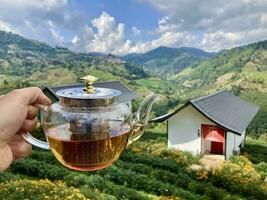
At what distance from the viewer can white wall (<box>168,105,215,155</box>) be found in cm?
2016

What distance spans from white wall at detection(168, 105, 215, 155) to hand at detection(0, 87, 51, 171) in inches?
712

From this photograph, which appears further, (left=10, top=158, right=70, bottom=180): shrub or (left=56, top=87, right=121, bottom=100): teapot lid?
(left=10, top=158, right=70, bottom=180): shrub

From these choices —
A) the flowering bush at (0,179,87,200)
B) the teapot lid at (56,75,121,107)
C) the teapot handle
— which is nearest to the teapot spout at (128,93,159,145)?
the teapot lid at (56,75,121,107)

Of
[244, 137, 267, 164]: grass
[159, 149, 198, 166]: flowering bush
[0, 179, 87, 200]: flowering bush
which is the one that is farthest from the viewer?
[244, 137, 267, 164]: grass

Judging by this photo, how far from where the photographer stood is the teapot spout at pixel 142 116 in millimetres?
2420

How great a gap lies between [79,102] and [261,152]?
72.0 ft

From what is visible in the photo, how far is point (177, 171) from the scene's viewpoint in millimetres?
14789

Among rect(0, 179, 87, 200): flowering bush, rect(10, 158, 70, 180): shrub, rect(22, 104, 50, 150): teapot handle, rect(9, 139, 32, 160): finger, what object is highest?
rect(22, 104, 50, 150): teapot handle

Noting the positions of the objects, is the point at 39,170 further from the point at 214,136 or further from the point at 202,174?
the point at 214,136

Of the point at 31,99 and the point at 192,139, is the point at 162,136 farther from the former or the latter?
the point at 31,99

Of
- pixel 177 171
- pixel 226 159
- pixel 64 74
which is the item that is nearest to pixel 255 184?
pixel 177 171

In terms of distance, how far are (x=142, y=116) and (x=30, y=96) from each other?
2.46 feet

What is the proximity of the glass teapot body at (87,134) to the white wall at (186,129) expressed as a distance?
1824 cm

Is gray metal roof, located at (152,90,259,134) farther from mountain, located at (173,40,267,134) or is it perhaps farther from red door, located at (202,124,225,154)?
mountain, located at (173,40,267,134)
